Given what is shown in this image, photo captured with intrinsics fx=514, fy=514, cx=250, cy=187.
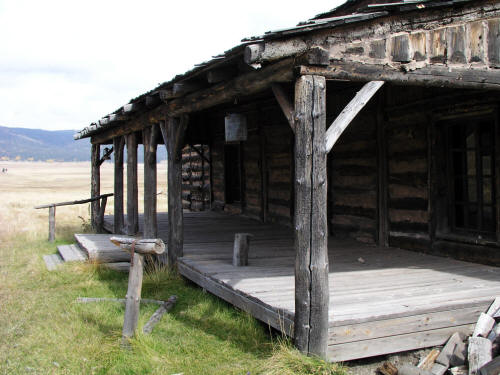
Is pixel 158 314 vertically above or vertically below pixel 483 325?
below

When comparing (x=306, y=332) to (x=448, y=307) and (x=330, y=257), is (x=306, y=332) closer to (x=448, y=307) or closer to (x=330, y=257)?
(x=448, y=307)

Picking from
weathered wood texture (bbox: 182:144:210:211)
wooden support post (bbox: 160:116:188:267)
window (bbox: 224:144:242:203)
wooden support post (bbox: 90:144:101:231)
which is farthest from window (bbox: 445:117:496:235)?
wooden support post (bbox: 90:144:101:231)

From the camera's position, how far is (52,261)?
31.1 feet

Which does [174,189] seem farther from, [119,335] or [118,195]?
[118,195]

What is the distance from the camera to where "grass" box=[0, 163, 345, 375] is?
14.7ft

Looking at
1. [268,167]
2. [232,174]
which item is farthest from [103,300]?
[232,174]

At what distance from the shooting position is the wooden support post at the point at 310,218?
4.22 metres

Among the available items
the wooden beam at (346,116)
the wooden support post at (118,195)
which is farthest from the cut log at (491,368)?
the wooden support post at (118,195)

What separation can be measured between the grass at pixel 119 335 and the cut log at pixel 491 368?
1145 mm

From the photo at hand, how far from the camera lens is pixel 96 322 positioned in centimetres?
578

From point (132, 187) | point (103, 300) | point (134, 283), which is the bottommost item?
point (103, 300)

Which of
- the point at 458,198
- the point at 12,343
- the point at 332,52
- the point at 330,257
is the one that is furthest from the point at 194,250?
the point at 332,52

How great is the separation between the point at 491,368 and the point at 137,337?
3.11 m

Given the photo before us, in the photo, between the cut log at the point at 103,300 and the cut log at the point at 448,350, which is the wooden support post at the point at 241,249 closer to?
the cut log at the point at 103,300
